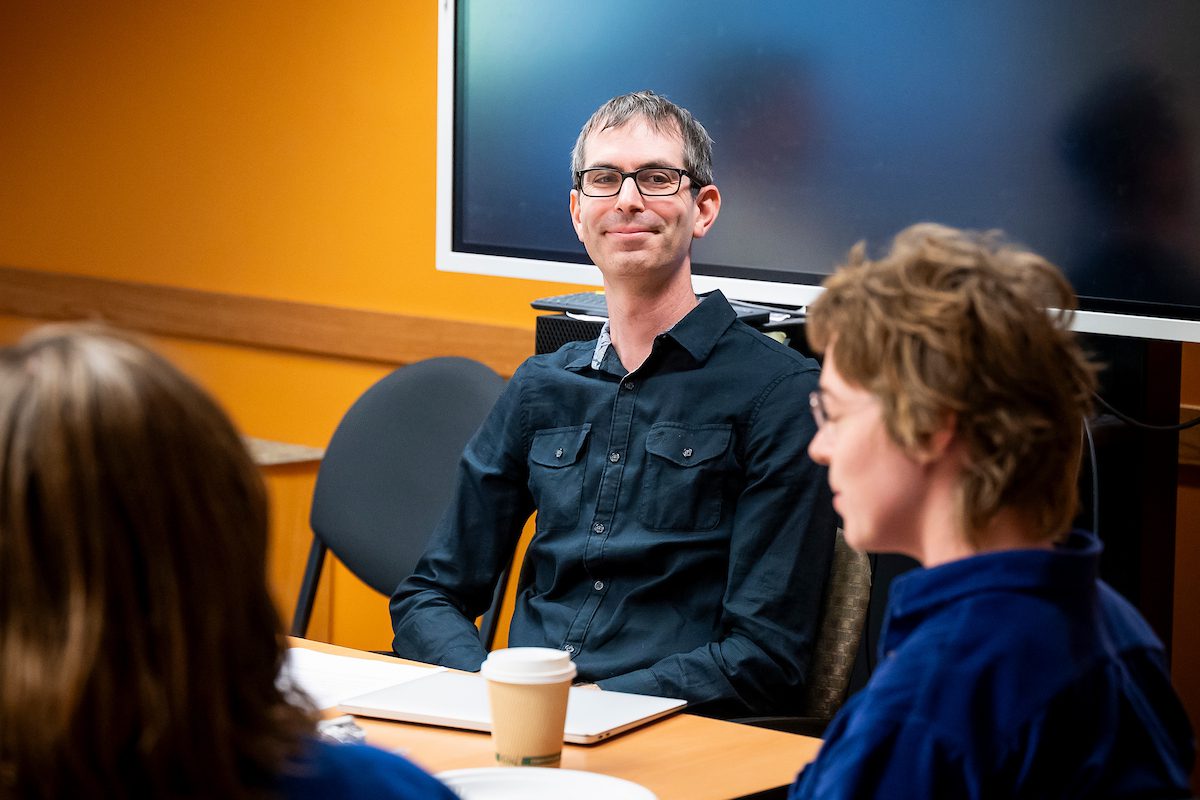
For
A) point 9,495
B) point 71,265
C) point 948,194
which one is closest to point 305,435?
point 71,265

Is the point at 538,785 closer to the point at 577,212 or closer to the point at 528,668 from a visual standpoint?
the point at 528,668

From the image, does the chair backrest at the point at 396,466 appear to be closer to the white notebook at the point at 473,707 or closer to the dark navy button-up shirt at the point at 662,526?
the dark navy button-up shirt at the point at 662,526

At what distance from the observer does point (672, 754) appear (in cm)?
146

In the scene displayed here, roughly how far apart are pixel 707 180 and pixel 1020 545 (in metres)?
1.19

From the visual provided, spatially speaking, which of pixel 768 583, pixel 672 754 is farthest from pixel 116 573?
pixel 768 583

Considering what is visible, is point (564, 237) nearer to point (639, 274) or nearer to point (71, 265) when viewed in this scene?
point (639, 274)

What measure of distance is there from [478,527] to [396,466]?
561 mm

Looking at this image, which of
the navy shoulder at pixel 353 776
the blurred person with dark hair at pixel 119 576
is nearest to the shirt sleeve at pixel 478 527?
the navy shoulder at pixel 353 776

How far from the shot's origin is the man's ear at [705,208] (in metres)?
2.20

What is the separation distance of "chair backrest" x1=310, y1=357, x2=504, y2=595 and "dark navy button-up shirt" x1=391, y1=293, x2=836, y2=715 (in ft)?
1.54

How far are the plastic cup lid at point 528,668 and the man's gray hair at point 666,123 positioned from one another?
39.6 inches

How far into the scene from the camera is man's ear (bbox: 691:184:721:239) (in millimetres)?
2203

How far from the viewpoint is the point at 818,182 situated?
7.64ft

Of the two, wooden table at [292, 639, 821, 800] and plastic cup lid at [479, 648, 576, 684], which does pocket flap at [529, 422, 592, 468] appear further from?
plastic cup lid at [479, 648, 576, 684]
